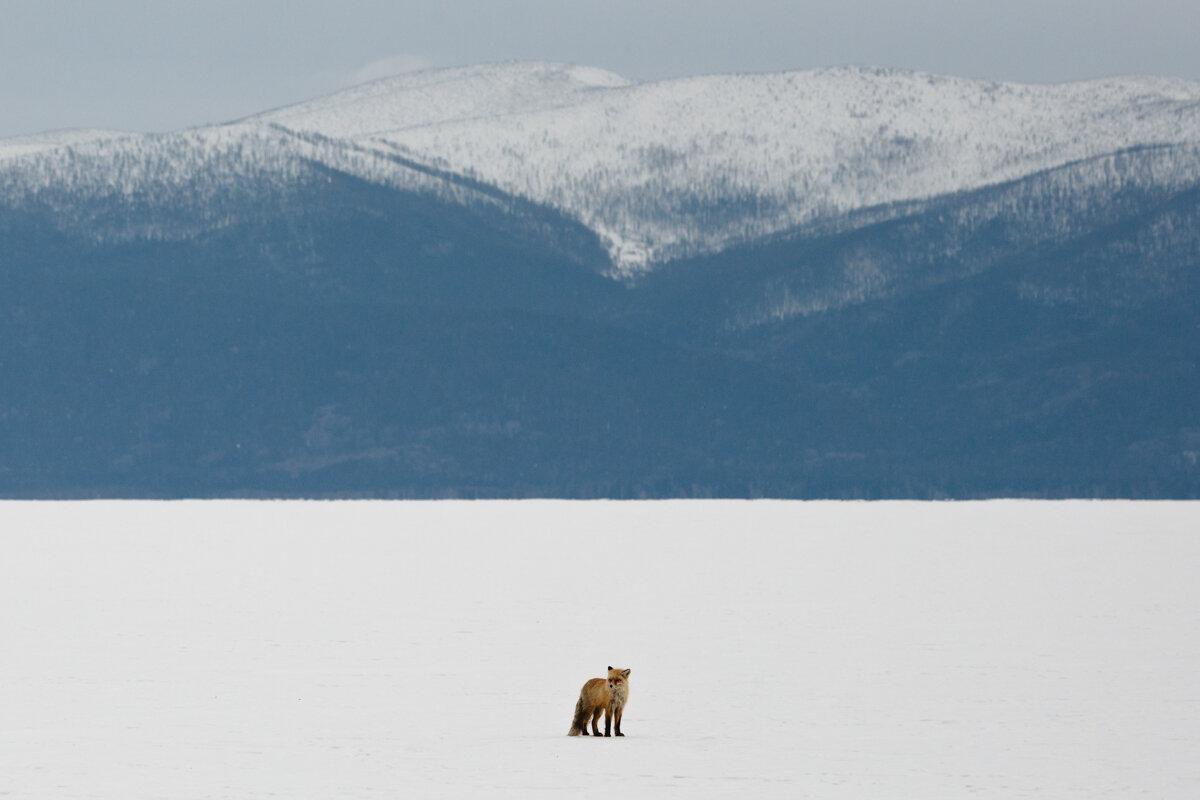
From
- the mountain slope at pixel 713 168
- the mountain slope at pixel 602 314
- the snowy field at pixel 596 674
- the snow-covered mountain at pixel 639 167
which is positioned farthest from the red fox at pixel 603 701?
the mountain slope at pixel 713 168

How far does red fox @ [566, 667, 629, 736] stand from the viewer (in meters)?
15.5

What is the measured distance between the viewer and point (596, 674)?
20.8 metres

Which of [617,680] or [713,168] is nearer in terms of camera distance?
[617,680]

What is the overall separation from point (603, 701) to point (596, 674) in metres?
5.08

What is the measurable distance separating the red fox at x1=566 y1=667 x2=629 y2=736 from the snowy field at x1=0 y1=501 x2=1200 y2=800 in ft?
0.90

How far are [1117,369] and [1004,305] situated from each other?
1411 cm

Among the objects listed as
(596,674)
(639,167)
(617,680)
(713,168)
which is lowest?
(617,680)

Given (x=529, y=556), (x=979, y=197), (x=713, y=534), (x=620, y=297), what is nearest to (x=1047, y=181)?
(x=979, y=197)

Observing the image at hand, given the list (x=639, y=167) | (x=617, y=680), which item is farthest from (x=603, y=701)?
(x=639, y=167)

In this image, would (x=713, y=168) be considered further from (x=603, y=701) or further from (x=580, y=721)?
(x=603, y=701)

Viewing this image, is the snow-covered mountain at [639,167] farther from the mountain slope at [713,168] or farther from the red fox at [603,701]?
the red fox at [603,701]

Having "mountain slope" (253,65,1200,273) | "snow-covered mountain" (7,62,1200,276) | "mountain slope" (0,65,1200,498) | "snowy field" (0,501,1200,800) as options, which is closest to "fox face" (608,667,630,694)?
"snowy field" (0,501,1200,800)

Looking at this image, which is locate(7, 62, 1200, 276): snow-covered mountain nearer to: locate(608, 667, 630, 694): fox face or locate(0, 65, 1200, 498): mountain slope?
locate(0, 65, 1200, 498): mountain slope

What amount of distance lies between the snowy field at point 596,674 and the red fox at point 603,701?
10.8 inches
